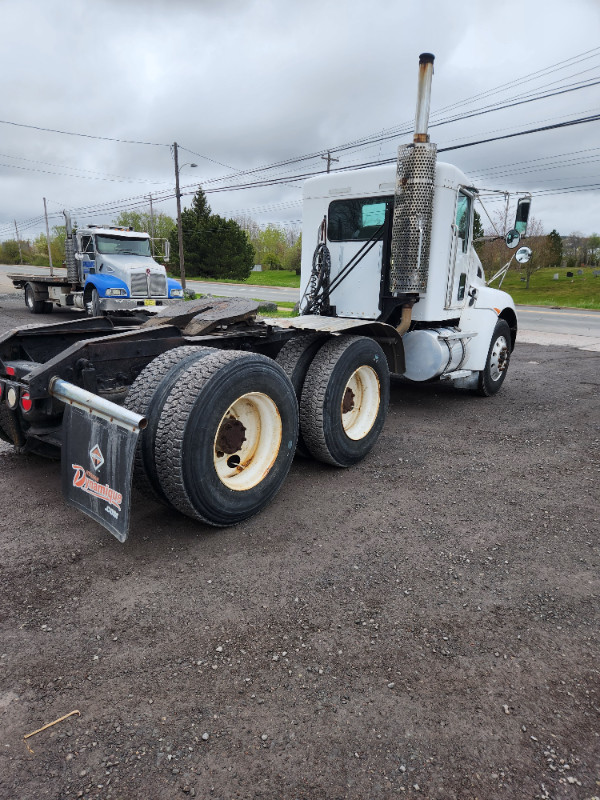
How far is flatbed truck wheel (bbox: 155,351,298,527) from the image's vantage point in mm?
3234

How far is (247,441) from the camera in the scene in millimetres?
3930

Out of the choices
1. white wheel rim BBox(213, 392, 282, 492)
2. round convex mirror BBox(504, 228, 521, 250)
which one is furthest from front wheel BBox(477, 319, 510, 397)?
white wheel rim BBox(213, 392, 282, 492)

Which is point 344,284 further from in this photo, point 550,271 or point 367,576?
point 550,271

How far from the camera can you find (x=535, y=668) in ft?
8.05

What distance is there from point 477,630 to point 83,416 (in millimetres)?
2424

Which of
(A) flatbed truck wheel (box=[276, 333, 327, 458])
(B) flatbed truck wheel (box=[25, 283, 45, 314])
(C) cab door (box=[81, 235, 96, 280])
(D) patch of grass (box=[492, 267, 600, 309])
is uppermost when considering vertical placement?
(C) cab door (box=[81, 235, 96, 280])

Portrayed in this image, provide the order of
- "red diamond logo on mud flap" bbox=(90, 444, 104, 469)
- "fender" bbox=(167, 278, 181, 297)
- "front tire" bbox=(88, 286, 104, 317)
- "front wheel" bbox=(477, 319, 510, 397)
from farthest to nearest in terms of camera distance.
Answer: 1. "fender" bbox=(167, 278, 181, 297)
2. "front tire" bbox=(88, 286, 104, 317)
3. "front wheel" bbox=(477, 319, 510, 397)
4. "red diamond logo on mud flap" bbox=(90, 444, 104, 469)

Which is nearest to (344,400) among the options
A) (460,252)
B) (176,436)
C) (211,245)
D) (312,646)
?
(176,436)

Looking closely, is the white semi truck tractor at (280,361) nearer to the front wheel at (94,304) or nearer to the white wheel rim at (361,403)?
the white wheel rim at (361,403)

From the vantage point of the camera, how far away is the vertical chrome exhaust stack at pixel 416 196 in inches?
220

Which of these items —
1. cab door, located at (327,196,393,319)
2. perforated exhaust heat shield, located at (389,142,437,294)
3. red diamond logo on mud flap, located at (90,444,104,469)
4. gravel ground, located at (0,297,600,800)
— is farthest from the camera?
cab door, located at (327,196,393,319)

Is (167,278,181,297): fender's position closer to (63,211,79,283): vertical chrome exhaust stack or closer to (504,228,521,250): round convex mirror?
(63,211,79,283): vertical chrome exhaust stack

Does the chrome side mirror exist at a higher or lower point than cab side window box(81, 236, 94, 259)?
higher

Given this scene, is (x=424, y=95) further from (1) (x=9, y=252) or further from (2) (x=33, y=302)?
(1) (x=9, y=252)
